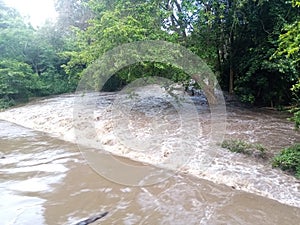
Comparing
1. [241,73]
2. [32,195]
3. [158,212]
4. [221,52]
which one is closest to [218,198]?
[158,212]

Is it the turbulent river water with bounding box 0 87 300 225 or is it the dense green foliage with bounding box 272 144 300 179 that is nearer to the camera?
the turbulent river water with bounding box 0 87 300 225

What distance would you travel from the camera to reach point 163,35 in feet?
26.8

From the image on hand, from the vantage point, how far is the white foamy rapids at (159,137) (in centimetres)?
446

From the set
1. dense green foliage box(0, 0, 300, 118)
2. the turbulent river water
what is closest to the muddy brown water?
the turbulent river water

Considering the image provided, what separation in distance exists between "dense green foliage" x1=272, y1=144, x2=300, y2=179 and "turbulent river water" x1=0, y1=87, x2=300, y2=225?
0.13 m

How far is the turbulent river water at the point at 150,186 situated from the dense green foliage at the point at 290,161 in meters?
0.13

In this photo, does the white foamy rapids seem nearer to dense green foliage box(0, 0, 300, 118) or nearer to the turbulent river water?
the turbulent river water

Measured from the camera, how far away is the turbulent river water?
11.4ft

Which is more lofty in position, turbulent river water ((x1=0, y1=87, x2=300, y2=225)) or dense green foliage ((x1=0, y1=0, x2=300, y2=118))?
dense green foliage ((x1=0, y1=0, x2=300, y2=118))

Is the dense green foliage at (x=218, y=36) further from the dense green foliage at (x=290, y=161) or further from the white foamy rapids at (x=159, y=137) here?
the dense green foliage at (x=290, y=161)

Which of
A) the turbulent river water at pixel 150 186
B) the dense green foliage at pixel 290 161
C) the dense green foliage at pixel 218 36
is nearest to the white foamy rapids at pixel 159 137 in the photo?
the turbulent river water at pixel 150 186

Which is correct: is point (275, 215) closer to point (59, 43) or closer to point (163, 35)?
point (163, 35)

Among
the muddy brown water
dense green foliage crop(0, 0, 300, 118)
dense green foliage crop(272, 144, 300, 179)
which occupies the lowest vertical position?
the muddy brown water

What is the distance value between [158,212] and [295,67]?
20.7ft
